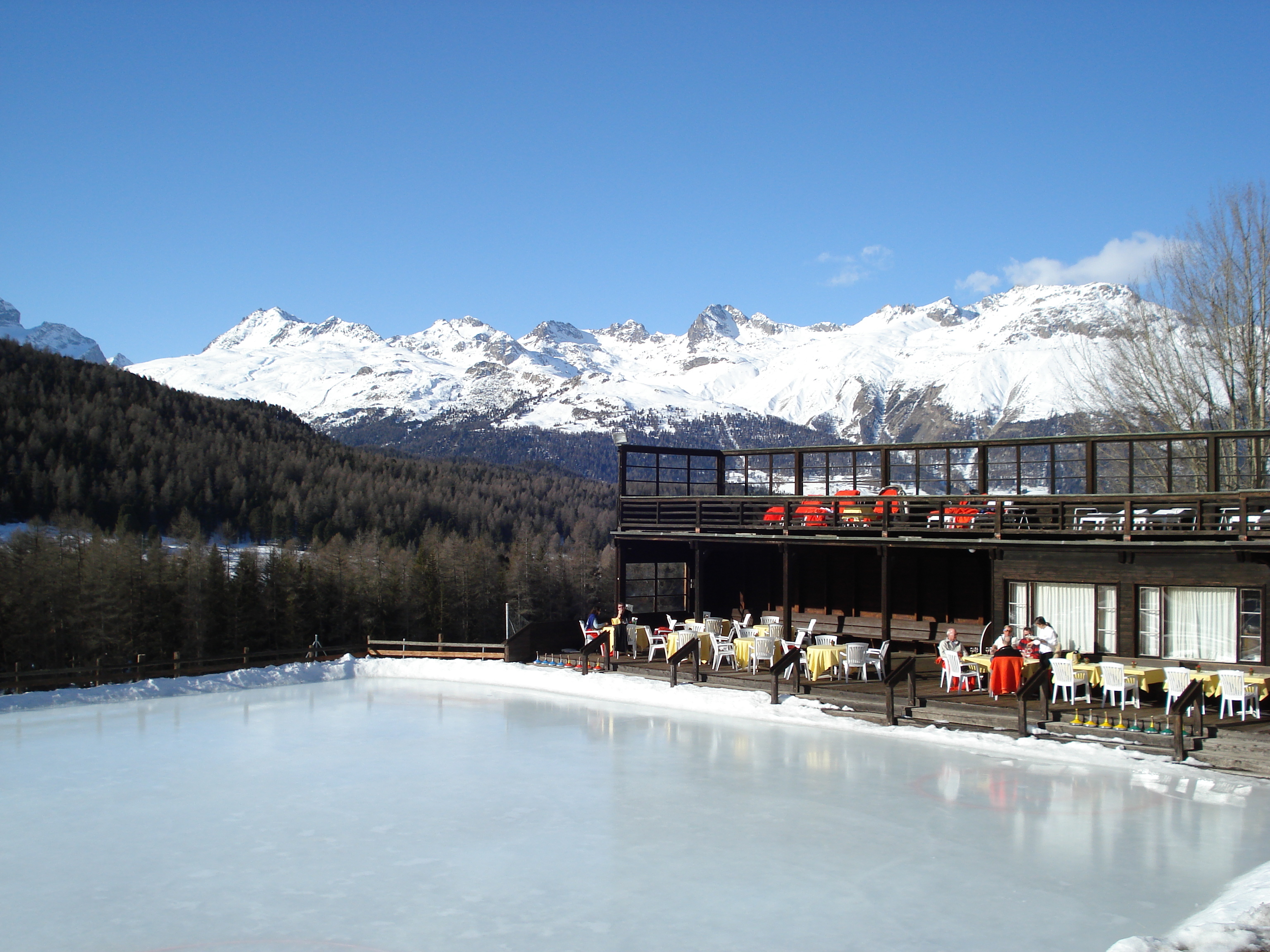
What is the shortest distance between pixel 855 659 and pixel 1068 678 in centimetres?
436

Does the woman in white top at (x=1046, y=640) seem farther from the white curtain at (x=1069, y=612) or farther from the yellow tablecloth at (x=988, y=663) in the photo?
the white curtain at (x=1069, y=612)

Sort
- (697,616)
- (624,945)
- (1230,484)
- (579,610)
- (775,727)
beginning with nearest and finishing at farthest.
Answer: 1. (624,945)
2. (775,727)
3. (697,616)
4. (1230,484)
5. (579,610)

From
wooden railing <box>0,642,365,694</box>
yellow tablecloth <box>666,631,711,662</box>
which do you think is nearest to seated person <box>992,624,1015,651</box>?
yellow tablecloth <box>666,631,711,662</box>

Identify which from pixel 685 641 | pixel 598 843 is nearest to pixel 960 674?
pixel 685 641

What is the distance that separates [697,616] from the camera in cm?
2330

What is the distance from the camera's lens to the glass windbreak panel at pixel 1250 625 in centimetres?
1617

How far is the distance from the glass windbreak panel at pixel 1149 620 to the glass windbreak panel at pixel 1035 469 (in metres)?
2.85

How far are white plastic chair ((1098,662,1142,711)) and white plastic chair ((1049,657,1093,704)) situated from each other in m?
0.26

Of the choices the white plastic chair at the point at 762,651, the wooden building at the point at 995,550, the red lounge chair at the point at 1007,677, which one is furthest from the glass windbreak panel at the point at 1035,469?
the white plastic chair at the point at 762,651

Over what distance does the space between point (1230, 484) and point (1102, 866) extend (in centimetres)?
1984

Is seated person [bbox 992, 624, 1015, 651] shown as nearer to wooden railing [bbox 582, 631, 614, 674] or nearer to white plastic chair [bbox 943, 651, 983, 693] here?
white plastic chair [bbox 943, 651, 983, 693]

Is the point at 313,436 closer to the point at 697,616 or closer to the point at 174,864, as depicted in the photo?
the point at 697,616

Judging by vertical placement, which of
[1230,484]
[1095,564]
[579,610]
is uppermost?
[1230,484]

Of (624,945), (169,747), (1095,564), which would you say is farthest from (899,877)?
(169,747)
